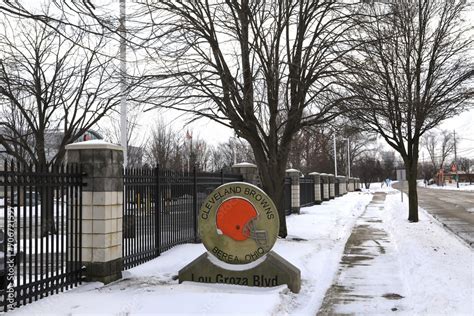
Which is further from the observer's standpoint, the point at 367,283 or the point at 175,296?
the point at 367,283

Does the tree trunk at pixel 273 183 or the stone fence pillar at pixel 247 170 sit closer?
the tree trunk at pixel 273 183

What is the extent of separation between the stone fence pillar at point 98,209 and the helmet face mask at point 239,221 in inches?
69.9

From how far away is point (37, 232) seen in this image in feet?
21.8

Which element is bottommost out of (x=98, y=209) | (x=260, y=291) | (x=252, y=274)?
(x=260, y=291)

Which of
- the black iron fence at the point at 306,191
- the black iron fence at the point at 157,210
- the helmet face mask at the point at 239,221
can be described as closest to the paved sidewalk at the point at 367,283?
the helmet face mask at the point at 239,221

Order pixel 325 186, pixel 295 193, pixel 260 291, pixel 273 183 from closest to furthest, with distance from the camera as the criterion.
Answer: pixel 260 291 < pixel 273 183 < pixel 295 193 < pixel 325 186

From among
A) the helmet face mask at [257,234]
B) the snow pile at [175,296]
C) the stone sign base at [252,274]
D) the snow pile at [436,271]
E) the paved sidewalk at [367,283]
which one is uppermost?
the helmet face mask at [257,234]

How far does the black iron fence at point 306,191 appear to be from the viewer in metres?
26.3

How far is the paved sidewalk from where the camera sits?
21.4 ft

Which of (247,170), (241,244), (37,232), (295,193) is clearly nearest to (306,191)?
(295,193)

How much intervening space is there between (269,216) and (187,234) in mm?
4707

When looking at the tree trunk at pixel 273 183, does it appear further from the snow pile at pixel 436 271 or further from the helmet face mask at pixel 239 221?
the helmet face mask at pixel 239 221

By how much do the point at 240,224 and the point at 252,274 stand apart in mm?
796

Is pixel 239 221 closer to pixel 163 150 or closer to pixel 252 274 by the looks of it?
pixel 252 274
